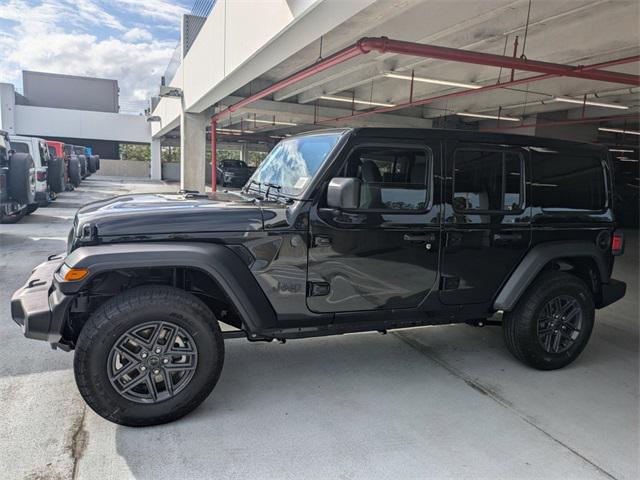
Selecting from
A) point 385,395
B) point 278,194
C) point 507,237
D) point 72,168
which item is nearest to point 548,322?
point 507,237

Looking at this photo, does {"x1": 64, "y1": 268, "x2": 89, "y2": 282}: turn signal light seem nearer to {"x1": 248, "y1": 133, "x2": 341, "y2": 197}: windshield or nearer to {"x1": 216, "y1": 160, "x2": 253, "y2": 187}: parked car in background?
{"x1": 248, "y1": 133, "x2": 341, "y2": 197}: windshield

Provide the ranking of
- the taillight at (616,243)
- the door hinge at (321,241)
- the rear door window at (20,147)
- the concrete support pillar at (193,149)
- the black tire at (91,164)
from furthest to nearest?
the black tire at (91,164) < the concrete support pillar at (193,149) < the rear door window at (20,147) < the taillight at (616,243) < the door hinge at (321,241)

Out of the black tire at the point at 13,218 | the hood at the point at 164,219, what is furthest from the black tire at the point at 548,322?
the black tire at the point at 13,218

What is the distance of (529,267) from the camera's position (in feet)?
12.2

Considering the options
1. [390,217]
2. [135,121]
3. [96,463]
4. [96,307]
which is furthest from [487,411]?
[135,121]

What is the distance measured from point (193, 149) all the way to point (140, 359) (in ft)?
48.9

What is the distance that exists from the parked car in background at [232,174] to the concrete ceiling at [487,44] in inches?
429

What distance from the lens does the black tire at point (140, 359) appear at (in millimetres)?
2680

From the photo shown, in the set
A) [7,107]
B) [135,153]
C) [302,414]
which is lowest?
[302,414]

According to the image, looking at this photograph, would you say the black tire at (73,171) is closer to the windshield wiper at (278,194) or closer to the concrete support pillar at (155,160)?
the concrete support pillar at (155,160)

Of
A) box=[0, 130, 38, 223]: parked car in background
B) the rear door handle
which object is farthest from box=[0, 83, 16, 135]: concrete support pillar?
the rear door handle

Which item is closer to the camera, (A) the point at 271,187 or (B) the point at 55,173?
(A) the point at 271,187

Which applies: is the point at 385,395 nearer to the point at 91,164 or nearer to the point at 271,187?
the point at 271,187

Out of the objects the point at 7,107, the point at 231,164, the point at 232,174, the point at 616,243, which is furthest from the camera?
the point at 7,107
